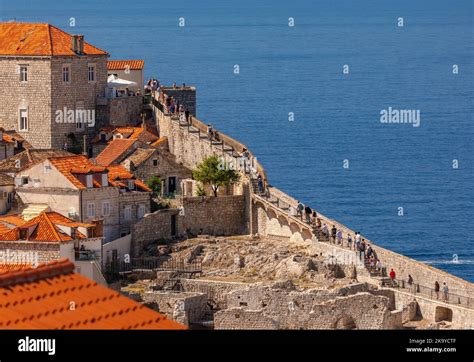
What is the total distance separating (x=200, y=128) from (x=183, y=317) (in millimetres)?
21417

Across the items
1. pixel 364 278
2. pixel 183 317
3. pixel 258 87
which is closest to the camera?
pixel 183 317

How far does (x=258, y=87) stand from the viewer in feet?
625

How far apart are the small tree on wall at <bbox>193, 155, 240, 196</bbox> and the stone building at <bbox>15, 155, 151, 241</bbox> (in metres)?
3.47

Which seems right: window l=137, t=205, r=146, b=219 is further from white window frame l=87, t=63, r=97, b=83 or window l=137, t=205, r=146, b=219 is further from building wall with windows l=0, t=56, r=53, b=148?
white window frame l=87, t=63, r=97, b=83

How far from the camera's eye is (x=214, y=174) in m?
80.7

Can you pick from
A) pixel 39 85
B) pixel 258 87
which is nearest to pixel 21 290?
pixel 39 85

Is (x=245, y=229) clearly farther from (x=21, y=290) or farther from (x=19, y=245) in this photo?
(x=21, y=290)

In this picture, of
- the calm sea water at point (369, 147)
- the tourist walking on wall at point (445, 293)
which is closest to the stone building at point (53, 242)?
the tourist walking on wall at point (445, 293)

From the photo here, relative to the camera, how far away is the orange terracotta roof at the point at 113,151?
82062 millimetres

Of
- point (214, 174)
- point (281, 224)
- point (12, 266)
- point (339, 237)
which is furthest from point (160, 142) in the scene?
point (12, 266)

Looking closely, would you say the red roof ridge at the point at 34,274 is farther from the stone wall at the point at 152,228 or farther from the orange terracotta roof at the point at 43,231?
the stone wall at the point at 152,228

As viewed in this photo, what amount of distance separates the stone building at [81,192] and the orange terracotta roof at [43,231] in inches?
107

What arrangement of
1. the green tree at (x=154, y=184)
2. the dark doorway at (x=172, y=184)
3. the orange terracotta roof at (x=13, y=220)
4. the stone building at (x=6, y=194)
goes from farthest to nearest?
the dark doorway at (x=172, y=184) → the green tree at (x=154, y=184) → the stone building at (x=6, y=194) → the orange terracotta roof at (x=13, y=220)

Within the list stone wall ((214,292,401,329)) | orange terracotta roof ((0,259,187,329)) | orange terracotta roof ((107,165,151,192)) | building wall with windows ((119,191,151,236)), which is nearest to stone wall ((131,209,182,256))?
building wall with windows ((119,191,151,236))
